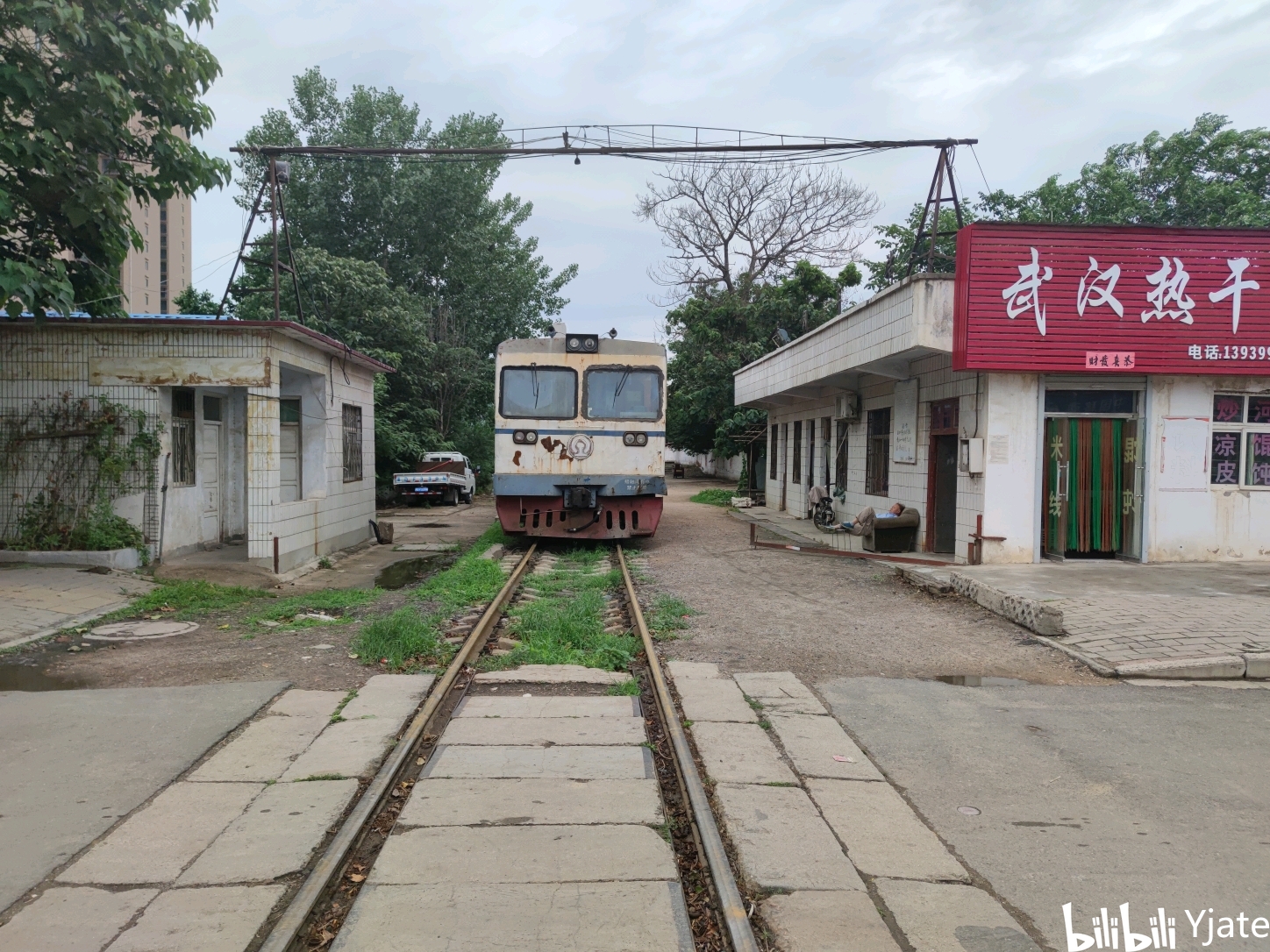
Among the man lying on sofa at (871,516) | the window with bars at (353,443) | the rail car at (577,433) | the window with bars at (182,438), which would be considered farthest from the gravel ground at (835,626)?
the window with bars at (182,438)

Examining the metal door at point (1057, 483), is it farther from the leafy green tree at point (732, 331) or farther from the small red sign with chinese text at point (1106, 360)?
the leafy green tree at point (732, 331)

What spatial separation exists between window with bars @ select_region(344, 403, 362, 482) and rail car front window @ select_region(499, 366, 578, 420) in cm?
322

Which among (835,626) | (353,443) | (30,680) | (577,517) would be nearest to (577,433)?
(577,517)

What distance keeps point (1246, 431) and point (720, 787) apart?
1103 centimetres

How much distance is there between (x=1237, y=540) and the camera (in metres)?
11.9

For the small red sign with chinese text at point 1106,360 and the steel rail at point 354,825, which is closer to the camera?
the steel rail at point 354,825

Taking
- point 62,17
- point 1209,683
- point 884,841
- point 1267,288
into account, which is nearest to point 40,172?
point 62,17

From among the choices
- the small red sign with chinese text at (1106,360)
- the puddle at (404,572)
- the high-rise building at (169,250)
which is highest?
the high-rise building at (169,250)

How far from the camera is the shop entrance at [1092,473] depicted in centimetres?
1176

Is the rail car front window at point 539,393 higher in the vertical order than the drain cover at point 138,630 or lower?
higher

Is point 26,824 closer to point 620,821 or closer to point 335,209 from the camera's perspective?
point 620,821

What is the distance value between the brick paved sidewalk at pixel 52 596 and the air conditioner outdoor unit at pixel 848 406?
12.4 m

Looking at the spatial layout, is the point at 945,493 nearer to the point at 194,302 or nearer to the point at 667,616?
the point at 667,616

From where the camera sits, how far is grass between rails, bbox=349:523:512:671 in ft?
22.8
